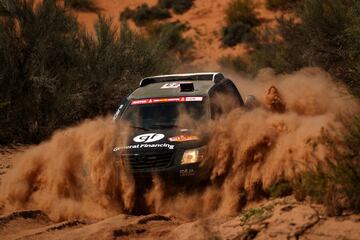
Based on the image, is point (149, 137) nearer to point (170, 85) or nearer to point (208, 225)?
point (170, 85)

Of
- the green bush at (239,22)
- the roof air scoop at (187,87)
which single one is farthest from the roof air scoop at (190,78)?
the green bush at (239,22)

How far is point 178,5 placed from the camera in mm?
51594

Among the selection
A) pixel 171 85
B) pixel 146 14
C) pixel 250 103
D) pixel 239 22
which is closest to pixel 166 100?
pixel 171 85

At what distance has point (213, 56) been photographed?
4212cm

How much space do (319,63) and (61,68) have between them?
24.0 ft

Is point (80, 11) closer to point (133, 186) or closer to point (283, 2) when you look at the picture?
point (283, 2)

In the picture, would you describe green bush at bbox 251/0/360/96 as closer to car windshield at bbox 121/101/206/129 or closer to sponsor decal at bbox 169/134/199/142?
car windshield at bbox 121/101/206/129

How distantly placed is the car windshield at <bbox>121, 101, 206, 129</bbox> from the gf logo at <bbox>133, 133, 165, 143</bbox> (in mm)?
311

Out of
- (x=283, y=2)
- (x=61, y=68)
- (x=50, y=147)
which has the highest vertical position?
(x=283, y=2)

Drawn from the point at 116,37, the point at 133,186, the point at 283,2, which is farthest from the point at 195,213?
the point at 283,2

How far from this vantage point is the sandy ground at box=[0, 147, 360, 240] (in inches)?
239

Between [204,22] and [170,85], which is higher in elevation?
[204,22]

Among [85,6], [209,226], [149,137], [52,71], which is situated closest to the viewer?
[209,226]

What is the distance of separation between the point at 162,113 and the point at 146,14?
140ft
